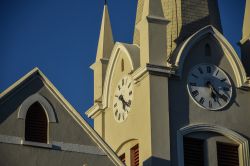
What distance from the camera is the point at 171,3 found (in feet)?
151

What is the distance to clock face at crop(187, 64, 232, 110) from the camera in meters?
43.6

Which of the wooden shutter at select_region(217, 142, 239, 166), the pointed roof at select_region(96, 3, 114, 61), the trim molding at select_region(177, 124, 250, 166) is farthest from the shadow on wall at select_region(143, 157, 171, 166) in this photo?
the pointed roof at select_region(96, 3, 114, 61)

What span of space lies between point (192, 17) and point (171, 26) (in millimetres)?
961

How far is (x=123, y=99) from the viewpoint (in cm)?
4456

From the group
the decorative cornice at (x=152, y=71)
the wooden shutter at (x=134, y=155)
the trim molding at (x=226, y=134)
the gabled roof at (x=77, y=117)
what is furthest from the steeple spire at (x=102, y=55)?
the gabled roof at (x=77, y=117)

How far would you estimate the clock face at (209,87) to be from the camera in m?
43.6

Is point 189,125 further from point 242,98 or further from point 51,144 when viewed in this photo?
point 51,144

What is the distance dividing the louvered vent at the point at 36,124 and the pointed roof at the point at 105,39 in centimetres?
1020

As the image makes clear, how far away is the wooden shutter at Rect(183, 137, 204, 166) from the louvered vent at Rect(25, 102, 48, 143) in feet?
23.1

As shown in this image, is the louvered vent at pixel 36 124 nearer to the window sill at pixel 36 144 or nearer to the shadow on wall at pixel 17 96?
A: the window sill at pixel 36 144

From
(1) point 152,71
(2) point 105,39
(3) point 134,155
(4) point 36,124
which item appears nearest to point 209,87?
(1) point 152,71

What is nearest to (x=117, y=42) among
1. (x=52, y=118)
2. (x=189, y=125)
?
(x=189, y=125)

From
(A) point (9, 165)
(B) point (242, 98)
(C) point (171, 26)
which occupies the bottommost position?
(A) point (9, 165)

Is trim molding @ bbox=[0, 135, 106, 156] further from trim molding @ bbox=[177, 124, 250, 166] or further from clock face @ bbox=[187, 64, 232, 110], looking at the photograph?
clock face @ bbox=[187, 64, 232, 110]
